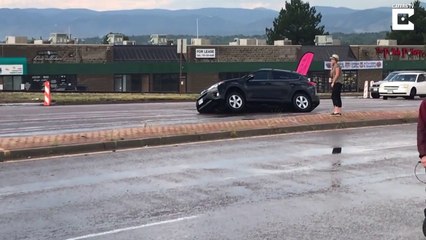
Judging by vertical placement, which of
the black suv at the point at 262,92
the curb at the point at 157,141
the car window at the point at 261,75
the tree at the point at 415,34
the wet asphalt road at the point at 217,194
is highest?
the tree at the point at 415,34

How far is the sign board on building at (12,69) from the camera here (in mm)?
51250

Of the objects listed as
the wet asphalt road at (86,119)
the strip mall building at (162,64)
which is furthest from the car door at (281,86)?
the strip mall building at (162,64)

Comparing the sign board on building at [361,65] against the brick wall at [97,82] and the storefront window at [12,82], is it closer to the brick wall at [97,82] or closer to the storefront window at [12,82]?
the brick wall at [97,82]

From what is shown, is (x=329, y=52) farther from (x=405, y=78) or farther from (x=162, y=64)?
(x=405, y=78)

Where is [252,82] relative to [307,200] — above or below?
above

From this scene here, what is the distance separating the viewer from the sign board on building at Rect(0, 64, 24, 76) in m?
51.2

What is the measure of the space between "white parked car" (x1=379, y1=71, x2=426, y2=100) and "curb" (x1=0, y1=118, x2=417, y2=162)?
58.8 ft

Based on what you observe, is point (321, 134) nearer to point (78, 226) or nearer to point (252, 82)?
point (252, 82)

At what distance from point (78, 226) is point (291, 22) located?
8567 centimetres

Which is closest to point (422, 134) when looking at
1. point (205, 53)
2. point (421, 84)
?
point (421, 84)

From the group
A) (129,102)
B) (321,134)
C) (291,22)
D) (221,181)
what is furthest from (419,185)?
(291,22)

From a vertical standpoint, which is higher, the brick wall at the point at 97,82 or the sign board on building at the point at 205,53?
the sign board on building at the point at 205,53

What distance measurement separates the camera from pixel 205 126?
14883 mm

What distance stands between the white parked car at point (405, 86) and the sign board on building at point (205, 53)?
91.8 feet
